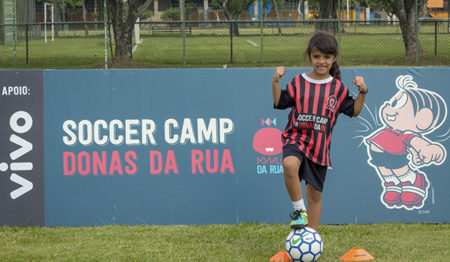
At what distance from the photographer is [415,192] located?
19.5ft

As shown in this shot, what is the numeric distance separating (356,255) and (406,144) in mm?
1661

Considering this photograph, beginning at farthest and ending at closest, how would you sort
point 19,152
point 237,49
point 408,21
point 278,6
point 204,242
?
point 278,6 → point 237,49 → point 408,21 → point 19,152 → point 204,242

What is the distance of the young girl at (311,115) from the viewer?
4.69 m

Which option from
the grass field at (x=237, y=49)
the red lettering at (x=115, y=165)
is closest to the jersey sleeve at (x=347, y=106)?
the red lettering at (x=115, y=165)

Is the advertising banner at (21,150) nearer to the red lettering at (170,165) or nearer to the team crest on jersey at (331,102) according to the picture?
A: the red lettering at (170,165)

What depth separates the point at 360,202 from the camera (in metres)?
5.93

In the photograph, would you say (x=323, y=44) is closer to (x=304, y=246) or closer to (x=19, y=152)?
(x=304, y=246)

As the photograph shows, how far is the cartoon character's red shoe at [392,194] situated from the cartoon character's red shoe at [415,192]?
1.9 inches

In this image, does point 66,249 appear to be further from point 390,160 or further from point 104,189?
point 390,160

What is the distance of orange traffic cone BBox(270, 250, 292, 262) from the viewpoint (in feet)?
15.3

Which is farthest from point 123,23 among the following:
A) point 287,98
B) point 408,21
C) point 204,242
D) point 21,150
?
point 287,98

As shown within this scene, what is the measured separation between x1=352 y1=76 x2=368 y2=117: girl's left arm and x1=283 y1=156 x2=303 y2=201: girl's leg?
0.63 m

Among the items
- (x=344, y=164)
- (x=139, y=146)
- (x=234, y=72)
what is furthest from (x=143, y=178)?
(x=344, y=164)

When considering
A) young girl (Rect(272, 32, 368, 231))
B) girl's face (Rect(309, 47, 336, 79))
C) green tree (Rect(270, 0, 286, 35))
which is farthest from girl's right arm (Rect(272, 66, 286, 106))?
green tree (Rect(270, 0, 286, 35))
